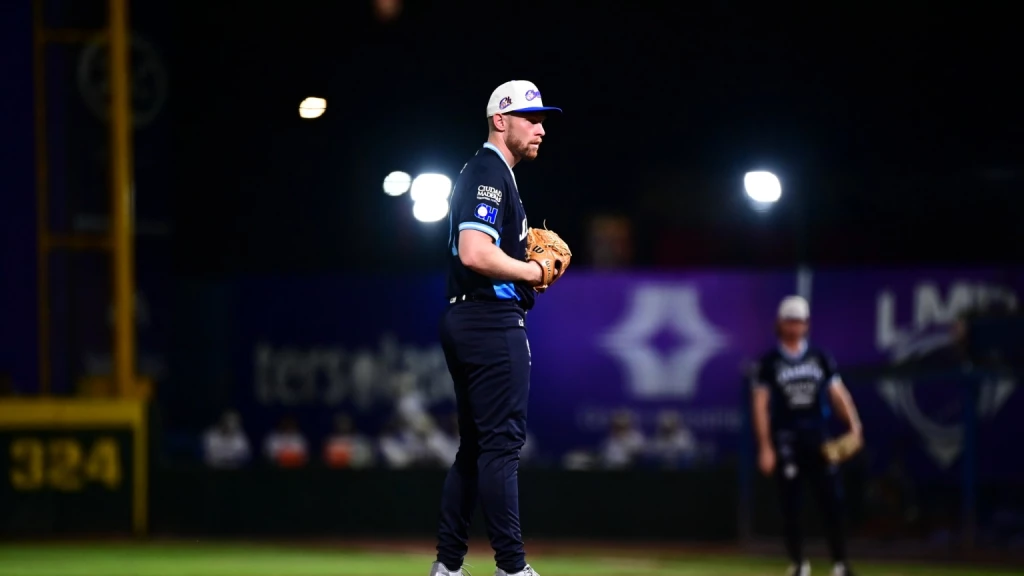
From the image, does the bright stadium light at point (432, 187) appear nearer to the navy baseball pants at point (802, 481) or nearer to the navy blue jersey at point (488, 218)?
the navy baseball pants at point (802, 481)

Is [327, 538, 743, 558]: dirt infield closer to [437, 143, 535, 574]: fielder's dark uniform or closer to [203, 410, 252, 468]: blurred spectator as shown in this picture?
[203, 410, 252, 468]: blurred spectator

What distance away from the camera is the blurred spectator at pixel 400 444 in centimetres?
1967

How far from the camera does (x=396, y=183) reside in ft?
75.6

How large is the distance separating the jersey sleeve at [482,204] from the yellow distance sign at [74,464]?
9443mm

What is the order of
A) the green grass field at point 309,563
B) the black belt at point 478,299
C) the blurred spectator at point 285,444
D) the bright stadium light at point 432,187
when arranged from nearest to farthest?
1. the black belt at point 478,299
2. the green grass field at point 309,563
3. the blurred spectator at point 285,444
4. the bright stadium light at point 432,187

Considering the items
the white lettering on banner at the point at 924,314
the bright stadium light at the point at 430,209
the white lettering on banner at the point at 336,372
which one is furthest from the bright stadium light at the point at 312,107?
the white lettering on banner at the point at 924,314

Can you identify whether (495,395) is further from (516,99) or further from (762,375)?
(762,375)

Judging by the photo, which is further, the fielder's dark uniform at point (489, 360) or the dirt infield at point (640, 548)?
the dirt infield at point (640, 548)

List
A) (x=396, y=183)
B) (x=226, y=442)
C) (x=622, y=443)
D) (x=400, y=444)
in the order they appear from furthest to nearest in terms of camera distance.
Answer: (x=396, y=183)
(x=226, y=442)
(x=400, y=444)
(x=622, y=443)

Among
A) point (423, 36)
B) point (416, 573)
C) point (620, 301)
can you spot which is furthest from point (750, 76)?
point (416, 573)

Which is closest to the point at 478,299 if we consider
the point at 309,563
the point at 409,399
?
the point at 309,563

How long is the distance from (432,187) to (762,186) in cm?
470

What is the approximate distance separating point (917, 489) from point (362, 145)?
10903mm

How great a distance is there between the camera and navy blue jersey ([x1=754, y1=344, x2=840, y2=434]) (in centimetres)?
1002
